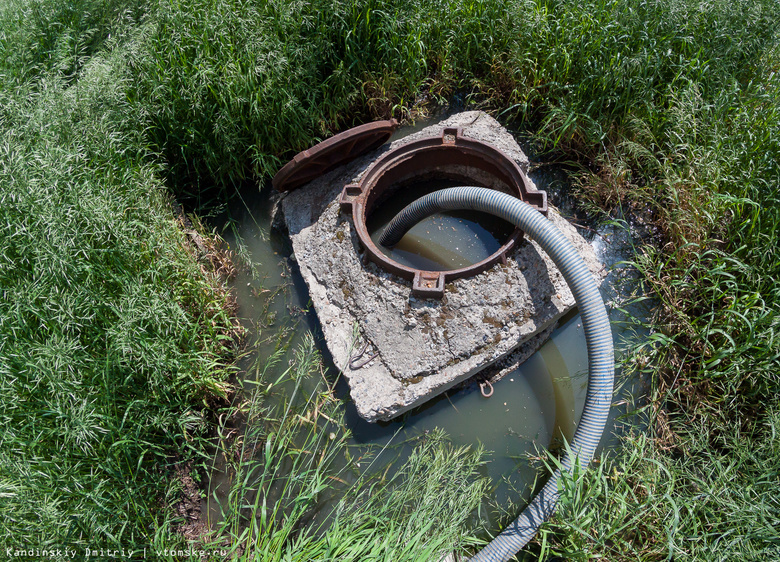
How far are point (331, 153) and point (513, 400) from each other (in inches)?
92.9

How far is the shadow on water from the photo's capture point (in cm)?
324

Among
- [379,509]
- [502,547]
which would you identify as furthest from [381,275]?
[502,547]

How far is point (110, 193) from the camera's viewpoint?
3.70 meters

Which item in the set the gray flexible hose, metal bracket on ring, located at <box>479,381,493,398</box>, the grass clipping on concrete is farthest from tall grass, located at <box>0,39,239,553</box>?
the gray flexible hose

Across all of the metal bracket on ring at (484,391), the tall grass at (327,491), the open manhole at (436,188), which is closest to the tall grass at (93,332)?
the tall grass at (327,491)

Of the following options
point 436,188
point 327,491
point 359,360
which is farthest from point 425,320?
point 436,188

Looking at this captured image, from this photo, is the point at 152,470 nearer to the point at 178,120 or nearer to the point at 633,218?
the point at 178,120

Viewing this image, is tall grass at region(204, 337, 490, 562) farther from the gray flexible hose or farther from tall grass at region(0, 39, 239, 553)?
tall grass at region(0, 39, 239, 553)

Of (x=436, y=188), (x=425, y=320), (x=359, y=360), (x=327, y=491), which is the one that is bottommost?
(x=327, y=491)

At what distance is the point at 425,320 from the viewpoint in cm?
344

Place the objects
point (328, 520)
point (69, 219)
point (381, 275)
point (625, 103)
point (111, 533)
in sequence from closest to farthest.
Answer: point (111, 533)
point (328, 520)
point (69, 219)
point (381, 275)
point (625, 103)

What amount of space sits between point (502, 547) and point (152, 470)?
2147 mm

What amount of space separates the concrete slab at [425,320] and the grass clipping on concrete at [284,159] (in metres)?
0.68

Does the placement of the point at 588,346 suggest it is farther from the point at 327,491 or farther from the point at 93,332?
the point at 93,332
